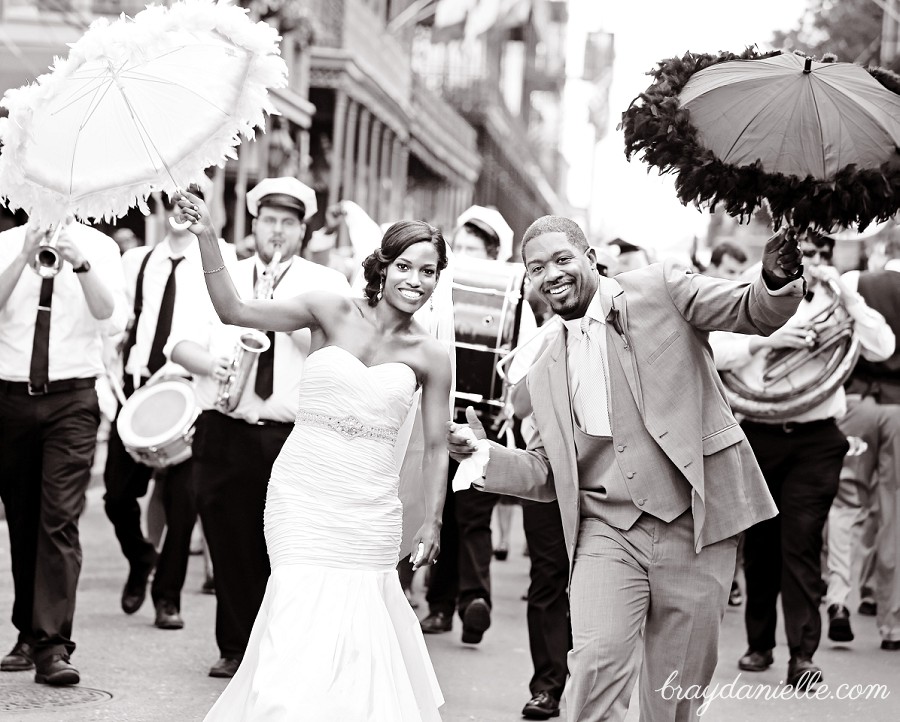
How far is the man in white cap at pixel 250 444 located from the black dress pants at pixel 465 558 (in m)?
1.53

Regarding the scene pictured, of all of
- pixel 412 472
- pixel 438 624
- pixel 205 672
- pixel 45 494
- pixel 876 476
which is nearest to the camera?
pixel 412 472

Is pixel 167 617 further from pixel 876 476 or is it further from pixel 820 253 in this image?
pixel 876 476

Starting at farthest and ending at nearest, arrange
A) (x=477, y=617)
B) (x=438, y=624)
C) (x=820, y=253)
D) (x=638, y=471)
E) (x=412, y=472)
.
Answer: (x=438, y=624)
(x=820, y=253)
(x=477, y=617)
(x=412, y=472)
(x=638, y=471)

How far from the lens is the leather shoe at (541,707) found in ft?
24.6

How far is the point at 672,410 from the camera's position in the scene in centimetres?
527

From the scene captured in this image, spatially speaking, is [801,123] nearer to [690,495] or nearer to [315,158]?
[690,495]

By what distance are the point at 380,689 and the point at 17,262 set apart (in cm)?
301

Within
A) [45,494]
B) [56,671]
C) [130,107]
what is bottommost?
[56,671]

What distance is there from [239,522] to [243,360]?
0.86 metres

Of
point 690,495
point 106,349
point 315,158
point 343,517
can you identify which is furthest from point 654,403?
point 315,158

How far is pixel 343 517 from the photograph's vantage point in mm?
6051

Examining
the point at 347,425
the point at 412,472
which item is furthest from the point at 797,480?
the point at 347,425

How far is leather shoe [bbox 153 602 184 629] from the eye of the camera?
9.33 m

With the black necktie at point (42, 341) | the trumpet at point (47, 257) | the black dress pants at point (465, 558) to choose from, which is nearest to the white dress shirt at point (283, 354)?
the black necktie at point (42, 341)
